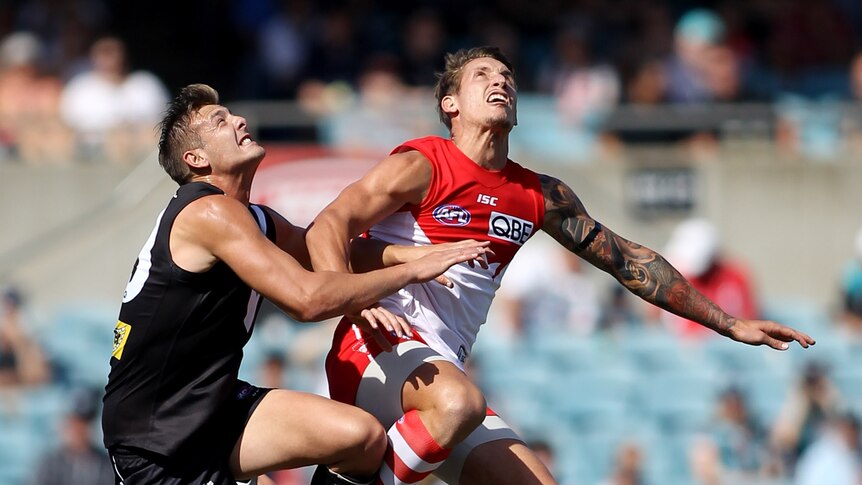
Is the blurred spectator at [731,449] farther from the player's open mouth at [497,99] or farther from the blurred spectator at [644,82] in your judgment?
the player's open mouth at [497,99]

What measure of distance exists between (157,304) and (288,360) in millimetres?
5624

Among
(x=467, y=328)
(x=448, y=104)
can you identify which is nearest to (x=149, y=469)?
(x=467, y=328)

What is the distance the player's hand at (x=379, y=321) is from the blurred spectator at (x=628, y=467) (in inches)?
188

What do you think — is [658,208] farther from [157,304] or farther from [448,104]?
[157,304]

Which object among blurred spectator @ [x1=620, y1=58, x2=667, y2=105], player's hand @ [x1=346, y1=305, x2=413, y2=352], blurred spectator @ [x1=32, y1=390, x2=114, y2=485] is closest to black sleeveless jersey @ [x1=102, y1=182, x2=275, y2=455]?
player's hand @ [x1=346, y1=305, x2=413, y2=352]

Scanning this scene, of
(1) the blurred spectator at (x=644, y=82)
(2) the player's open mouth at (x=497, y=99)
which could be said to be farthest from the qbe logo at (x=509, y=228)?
(1) the blurred spectator at (x=644, y=82)

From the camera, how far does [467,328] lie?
5.90 m

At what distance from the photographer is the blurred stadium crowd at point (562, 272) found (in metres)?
10.5

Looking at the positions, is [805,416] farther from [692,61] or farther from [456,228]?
[456,228]

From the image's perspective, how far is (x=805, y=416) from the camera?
34.3ft

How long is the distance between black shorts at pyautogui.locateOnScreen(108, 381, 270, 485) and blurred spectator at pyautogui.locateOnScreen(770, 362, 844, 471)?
19.4 ft

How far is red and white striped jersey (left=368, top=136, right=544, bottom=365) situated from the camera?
570 cm

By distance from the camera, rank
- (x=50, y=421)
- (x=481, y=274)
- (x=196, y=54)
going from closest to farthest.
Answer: (x=481, y=274) → (x=50, y=421) → (x=196, y=54)

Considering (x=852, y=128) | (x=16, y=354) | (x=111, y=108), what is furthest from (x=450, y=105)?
(x=852, y=128)
